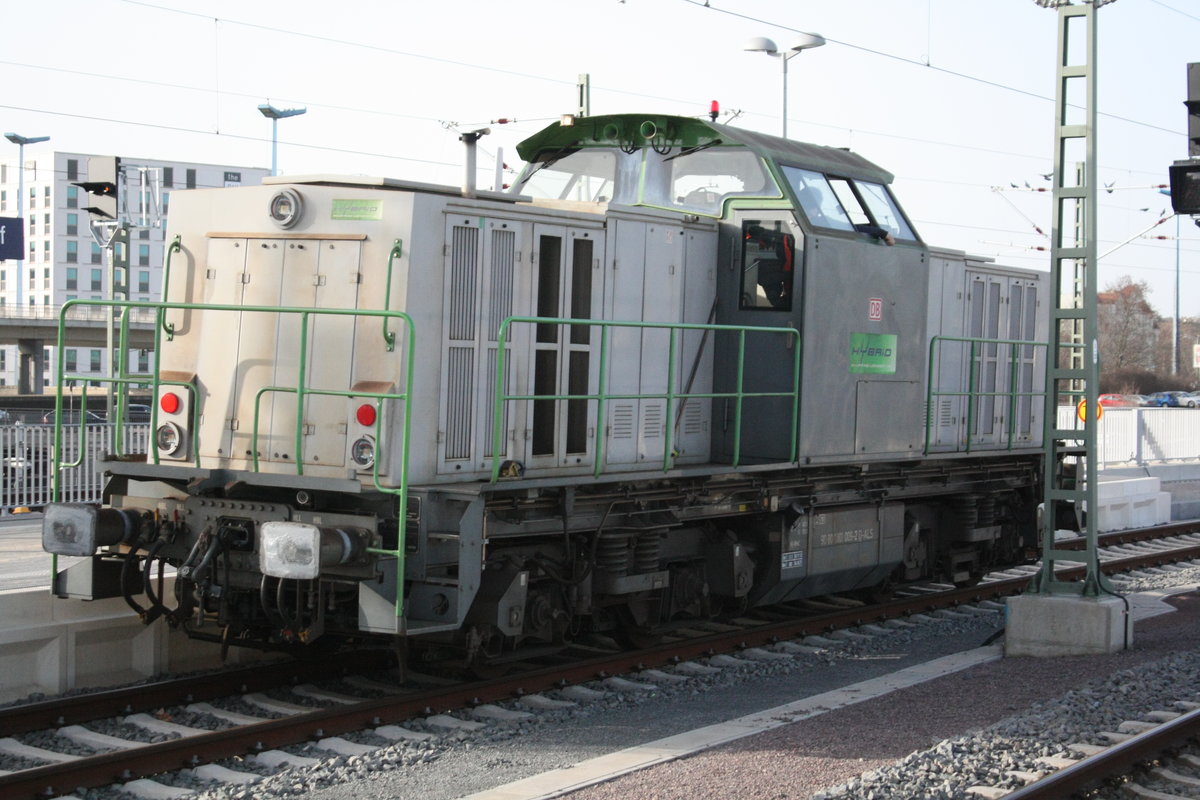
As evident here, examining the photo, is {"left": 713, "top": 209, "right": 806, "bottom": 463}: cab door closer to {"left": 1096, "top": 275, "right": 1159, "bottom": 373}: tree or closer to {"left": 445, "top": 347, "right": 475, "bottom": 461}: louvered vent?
{"left": 445, "top": 347, "right": 475, "bottom": 461}: louvered vent

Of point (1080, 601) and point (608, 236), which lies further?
point (1080, 601)

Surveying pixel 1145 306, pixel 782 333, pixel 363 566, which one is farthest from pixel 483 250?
pixel 1145 306

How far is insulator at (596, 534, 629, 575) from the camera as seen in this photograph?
8.34m

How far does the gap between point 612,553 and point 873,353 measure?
3211 mm

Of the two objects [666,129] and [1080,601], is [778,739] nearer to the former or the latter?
[1080,601]

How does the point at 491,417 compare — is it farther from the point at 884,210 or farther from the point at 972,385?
the point at 972,385

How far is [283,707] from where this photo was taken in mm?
7391

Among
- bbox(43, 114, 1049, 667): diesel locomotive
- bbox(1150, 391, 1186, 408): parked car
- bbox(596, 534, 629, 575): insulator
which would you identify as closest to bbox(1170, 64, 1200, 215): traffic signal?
bbox(43, 114, 1049, 667): diesel locomotive

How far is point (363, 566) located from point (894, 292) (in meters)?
5.54

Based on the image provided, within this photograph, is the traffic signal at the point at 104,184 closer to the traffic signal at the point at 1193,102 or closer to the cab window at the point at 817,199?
the cab window at the point at 817,199

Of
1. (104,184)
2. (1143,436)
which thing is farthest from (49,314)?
(104,184)

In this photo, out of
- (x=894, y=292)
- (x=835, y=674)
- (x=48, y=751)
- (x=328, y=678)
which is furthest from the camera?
(x=894, y=292)

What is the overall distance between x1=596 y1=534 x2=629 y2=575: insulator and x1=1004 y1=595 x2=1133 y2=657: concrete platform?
3.11m

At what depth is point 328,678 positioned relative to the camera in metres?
8.22
